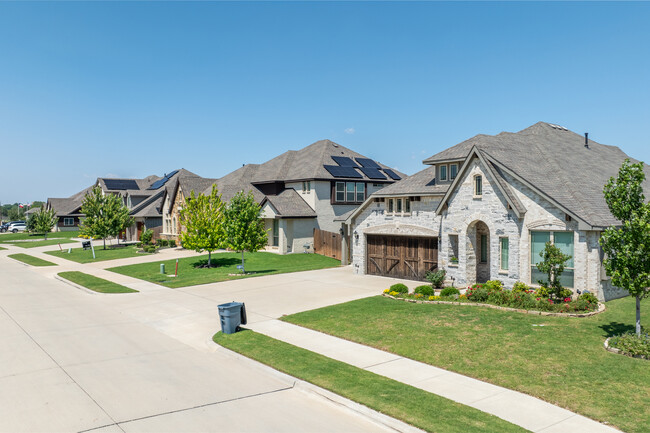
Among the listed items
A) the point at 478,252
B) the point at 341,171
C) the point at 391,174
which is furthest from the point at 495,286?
the point at 391,174

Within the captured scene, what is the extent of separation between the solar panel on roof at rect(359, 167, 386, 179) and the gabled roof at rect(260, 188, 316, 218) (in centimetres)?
698

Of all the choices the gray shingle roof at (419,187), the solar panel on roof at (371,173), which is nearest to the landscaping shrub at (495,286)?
the gray shingle roof at (419,187)

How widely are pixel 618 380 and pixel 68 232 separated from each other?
80811 millimetres

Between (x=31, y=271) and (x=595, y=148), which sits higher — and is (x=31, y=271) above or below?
below

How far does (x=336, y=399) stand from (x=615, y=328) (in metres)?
10.2

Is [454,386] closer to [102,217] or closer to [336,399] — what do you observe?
[336,399]

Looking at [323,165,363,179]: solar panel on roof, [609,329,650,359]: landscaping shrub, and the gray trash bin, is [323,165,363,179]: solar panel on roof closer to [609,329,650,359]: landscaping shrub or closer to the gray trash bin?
the gray trash bin

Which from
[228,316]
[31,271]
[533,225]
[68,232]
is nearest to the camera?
[228,316]

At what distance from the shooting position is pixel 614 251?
45.4 ft

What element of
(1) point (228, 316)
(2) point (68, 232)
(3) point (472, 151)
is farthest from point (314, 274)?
(2) point (68, 232)

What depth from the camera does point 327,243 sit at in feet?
131

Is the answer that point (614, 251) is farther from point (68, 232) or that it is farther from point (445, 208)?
point (68, 232)

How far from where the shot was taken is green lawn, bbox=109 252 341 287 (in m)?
29.4

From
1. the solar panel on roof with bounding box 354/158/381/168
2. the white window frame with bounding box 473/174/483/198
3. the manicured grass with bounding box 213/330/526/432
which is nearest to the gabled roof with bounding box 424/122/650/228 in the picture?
the white window frame with bounding box 473/174/483/198
